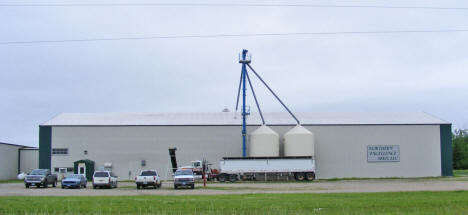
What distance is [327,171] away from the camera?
211 feet

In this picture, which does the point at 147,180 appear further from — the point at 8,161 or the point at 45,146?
the point at 8,161

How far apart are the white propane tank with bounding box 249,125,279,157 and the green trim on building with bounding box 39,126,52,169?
23.4 metres

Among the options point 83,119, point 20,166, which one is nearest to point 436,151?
point 83,119

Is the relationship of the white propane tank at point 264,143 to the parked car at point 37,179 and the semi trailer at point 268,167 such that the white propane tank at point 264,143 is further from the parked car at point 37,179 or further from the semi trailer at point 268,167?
the parked car at point 37,179

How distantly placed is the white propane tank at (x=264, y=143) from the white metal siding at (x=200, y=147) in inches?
96.6

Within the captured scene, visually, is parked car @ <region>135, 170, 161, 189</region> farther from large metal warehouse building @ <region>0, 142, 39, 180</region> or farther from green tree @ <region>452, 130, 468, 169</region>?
green tree @ <region>452, 130, 468, 169</region>

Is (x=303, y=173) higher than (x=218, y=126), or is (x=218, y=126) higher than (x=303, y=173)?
(x=218, y=126)

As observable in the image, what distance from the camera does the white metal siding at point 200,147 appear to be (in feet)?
210

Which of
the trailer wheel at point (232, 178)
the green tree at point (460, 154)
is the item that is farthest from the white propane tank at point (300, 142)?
the green tree at point (460, 154)

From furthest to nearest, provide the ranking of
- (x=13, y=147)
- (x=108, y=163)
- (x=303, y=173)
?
1. (x=13, y=147)
2. (x=108, y=163)
3. (x=303, y=173)

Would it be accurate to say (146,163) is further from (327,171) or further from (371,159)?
(371,159)

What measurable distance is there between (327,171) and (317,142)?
3541 millimetres

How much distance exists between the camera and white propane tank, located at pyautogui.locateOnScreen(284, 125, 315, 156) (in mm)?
61719

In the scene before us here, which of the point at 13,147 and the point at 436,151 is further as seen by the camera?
the point at 13,147
